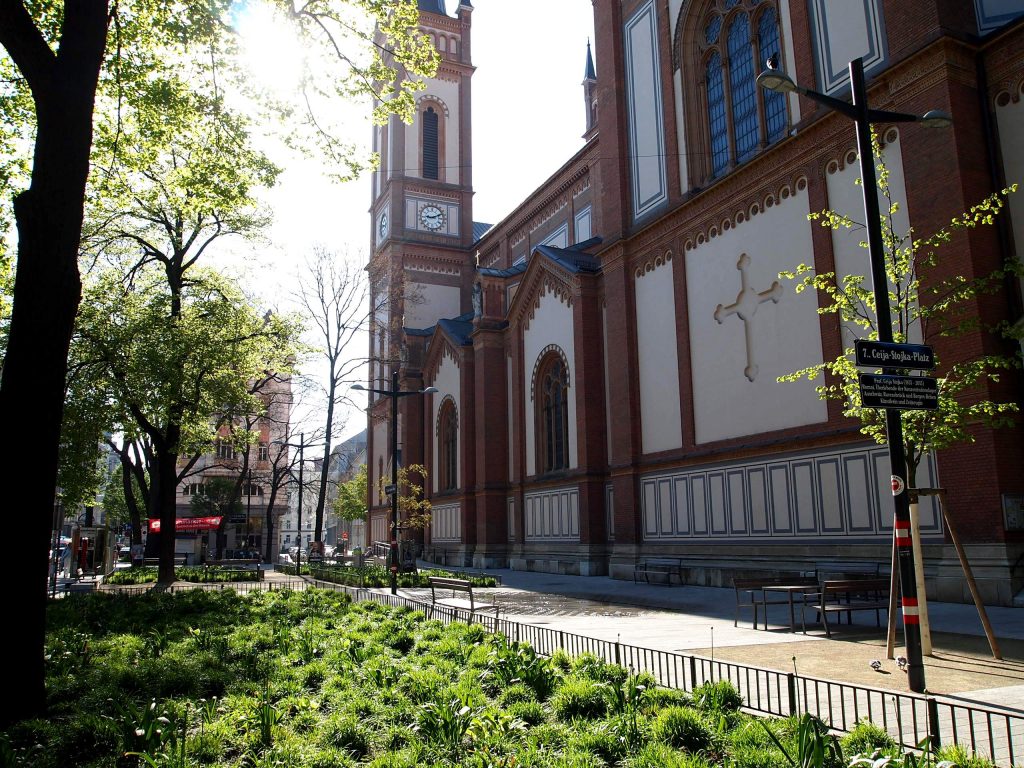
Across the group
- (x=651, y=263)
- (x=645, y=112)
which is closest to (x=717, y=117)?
(x=645, y=112)

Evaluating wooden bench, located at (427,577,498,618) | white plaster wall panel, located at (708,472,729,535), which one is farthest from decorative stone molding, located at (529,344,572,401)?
wooden bench, located at (427,577,498,618)

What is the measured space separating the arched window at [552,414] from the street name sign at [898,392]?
70.5 ft

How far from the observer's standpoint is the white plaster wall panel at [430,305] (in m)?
45.7

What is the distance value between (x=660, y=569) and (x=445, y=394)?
19705 mm

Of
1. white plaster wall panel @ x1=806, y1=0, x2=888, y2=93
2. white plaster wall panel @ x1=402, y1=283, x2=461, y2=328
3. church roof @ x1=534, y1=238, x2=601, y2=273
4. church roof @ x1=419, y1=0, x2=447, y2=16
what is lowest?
church roof @ x1=534, y1=238, x2=601, y2=273

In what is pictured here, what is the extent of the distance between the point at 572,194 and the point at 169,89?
2591cm

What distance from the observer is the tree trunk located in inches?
289

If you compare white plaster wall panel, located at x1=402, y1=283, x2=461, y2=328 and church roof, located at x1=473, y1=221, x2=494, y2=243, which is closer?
white plaster wall panel, located at x1=402, y1=283, x2=461, y2=328

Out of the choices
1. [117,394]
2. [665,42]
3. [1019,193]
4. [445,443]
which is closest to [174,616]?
[117,394]

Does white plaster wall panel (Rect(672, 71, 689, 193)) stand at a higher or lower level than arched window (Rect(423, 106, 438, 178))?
lower

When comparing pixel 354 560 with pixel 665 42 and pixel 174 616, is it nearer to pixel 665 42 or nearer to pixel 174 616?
pixel 174 616

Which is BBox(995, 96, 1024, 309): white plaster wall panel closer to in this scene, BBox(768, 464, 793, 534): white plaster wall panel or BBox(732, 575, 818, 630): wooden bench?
BBox(768, 464, 793, 534): white plaster wall panel

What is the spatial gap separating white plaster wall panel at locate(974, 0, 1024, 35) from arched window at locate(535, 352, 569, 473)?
17.1 metres

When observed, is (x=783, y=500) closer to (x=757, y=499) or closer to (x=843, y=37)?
(x=757, y=499)
